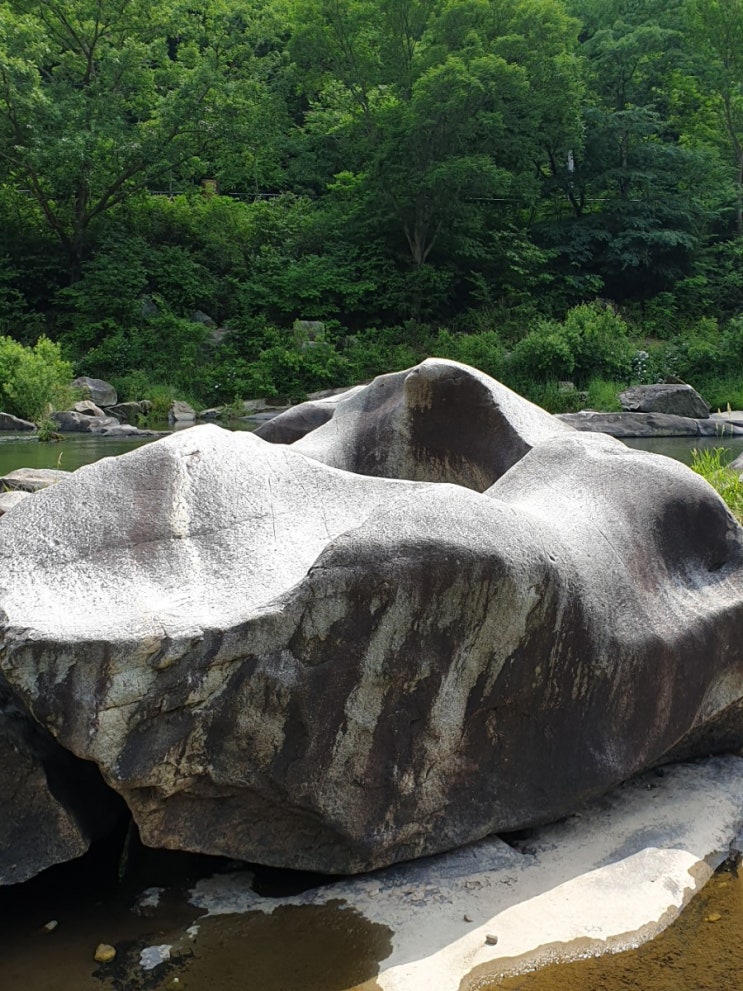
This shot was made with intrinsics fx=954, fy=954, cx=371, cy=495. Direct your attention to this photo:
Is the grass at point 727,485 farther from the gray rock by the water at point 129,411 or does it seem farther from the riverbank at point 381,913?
the gray rock by the water at point 129,411

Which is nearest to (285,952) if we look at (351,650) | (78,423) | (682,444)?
(351,650)

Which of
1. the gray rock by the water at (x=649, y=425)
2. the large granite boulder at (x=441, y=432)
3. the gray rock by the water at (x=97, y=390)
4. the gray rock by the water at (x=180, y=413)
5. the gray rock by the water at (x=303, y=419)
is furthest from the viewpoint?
the gray rock by the water at (x=97, y=390)

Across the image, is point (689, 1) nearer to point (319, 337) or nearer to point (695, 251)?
point (695, 251)

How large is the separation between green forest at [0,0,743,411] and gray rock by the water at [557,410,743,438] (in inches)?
155

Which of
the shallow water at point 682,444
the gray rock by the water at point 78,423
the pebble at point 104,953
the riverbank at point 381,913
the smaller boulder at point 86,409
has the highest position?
the smaller boulder at point 86,409

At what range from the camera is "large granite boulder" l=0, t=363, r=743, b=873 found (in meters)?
2.42

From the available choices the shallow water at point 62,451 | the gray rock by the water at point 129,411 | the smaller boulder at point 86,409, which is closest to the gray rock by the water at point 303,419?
the shallow water at point 62,451

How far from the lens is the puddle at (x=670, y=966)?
2.19m

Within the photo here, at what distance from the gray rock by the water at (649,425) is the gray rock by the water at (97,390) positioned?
924 centimetres

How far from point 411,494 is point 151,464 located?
2.85 feet

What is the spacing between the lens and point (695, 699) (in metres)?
3.01

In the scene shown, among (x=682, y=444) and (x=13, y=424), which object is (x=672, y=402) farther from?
(x=13, y=424)

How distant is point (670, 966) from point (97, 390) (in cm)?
1855

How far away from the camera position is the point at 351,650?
8.18ft
